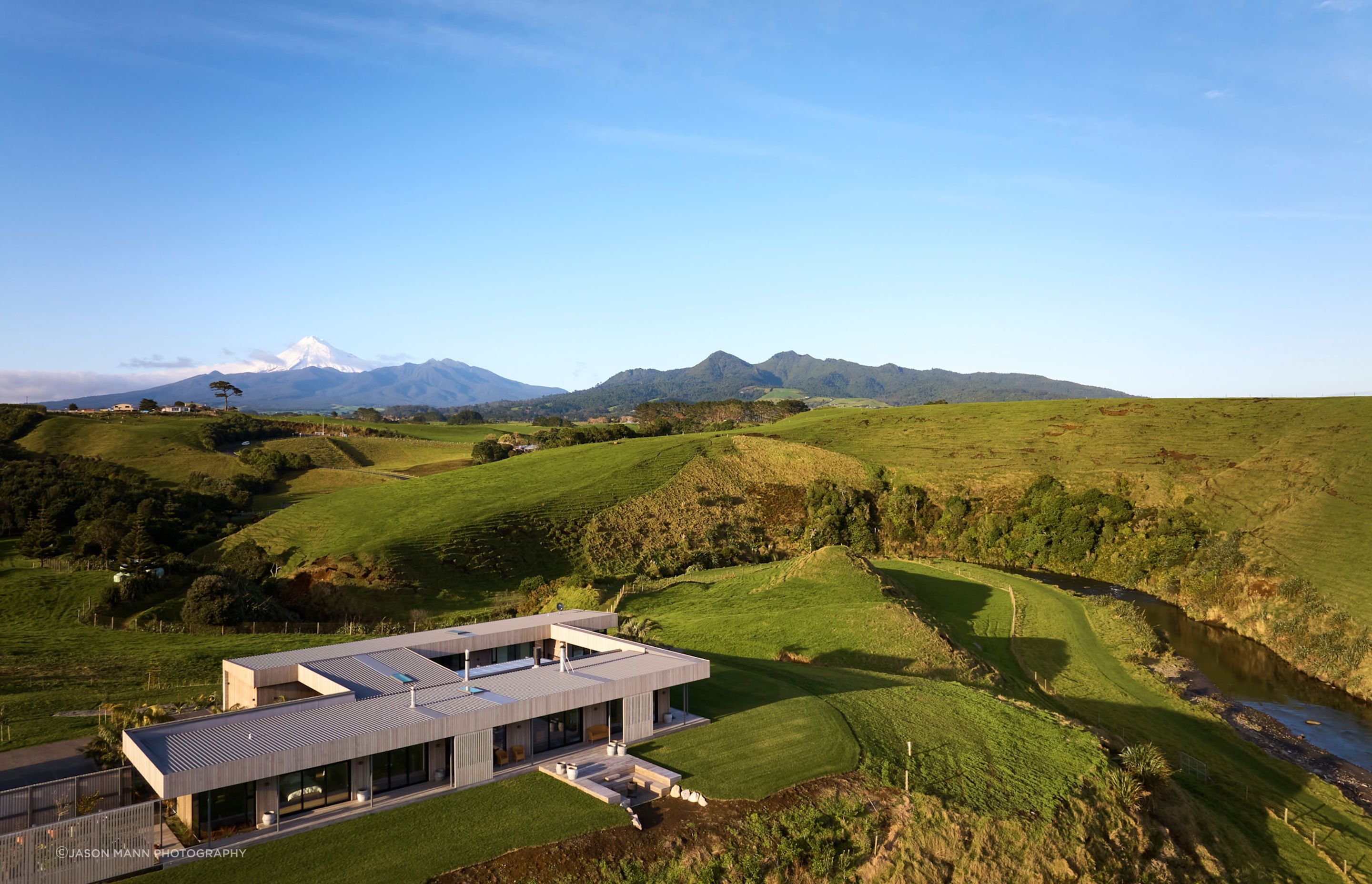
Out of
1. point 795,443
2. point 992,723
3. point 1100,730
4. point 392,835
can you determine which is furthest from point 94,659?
point 795,443

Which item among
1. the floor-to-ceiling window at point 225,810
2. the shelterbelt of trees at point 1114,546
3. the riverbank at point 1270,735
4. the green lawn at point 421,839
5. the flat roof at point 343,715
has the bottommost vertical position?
the riverbank at point 1270,735

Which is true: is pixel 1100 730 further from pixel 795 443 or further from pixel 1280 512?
pixel 795 443

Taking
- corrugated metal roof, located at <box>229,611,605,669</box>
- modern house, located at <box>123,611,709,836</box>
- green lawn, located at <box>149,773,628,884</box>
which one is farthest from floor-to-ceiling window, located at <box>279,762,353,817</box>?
corrugated metal roof, located at <box>229,611,605,669</box>

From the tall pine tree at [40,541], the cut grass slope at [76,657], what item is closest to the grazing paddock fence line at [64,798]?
the cut grass slope at [76,657]

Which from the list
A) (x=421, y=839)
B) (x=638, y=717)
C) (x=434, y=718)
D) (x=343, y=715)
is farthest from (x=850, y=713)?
(x=343, y=715)

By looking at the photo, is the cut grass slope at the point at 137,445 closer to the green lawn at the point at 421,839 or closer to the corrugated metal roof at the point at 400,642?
the corrugated metal roof at the point at 400,642

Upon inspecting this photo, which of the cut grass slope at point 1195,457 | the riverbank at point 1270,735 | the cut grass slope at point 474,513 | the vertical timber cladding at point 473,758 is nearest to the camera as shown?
the vertical timber cladding at point 473,758

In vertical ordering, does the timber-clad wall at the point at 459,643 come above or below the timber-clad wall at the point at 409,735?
below

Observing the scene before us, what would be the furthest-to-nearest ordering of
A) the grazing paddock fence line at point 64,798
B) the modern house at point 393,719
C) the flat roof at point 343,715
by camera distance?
the flat roof at point 343,715 < the grazing paddock fence line at point 64,798 < the modern house at point 393,719
